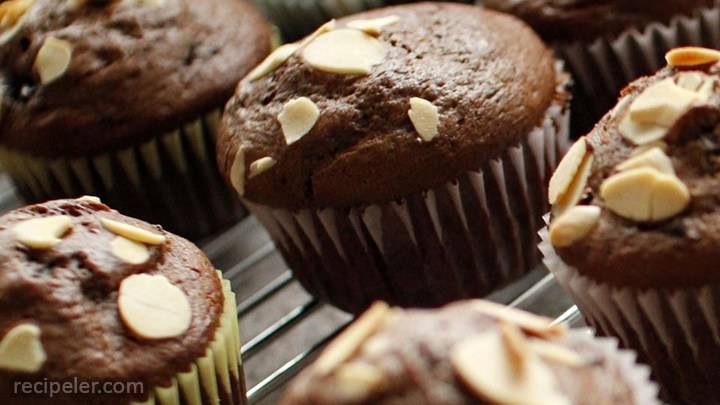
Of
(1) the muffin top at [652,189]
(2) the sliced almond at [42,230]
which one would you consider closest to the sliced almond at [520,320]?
(1) the muffin top at [652,189]

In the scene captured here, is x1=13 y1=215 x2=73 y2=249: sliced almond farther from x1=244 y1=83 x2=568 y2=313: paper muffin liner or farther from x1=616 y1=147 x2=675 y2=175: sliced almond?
x1=616 y1=147 x2=675 y2=175: sliced almond

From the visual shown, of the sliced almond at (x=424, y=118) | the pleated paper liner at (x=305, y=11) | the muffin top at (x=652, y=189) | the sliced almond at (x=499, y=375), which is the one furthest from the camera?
the pleated paper liner at (x=305, y=11)

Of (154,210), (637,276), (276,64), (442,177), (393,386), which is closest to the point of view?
(393,386)

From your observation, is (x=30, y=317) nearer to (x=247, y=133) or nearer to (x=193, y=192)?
(x=247, y=133)

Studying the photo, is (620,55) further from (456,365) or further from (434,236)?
(456,365)

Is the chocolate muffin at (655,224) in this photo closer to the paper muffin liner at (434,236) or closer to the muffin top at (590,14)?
the paper muffin liner at (434,236)

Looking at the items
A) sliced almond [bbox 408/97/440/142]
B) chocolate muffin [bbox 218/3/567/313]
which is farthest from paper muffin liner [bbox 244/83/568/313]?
sliced almond [bbox 408/97/440/142]

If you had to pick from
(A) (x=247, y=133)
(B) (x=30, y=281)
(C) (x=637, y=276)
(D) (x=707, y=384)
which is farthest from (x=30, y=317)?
(D) (x=707, y=384)
